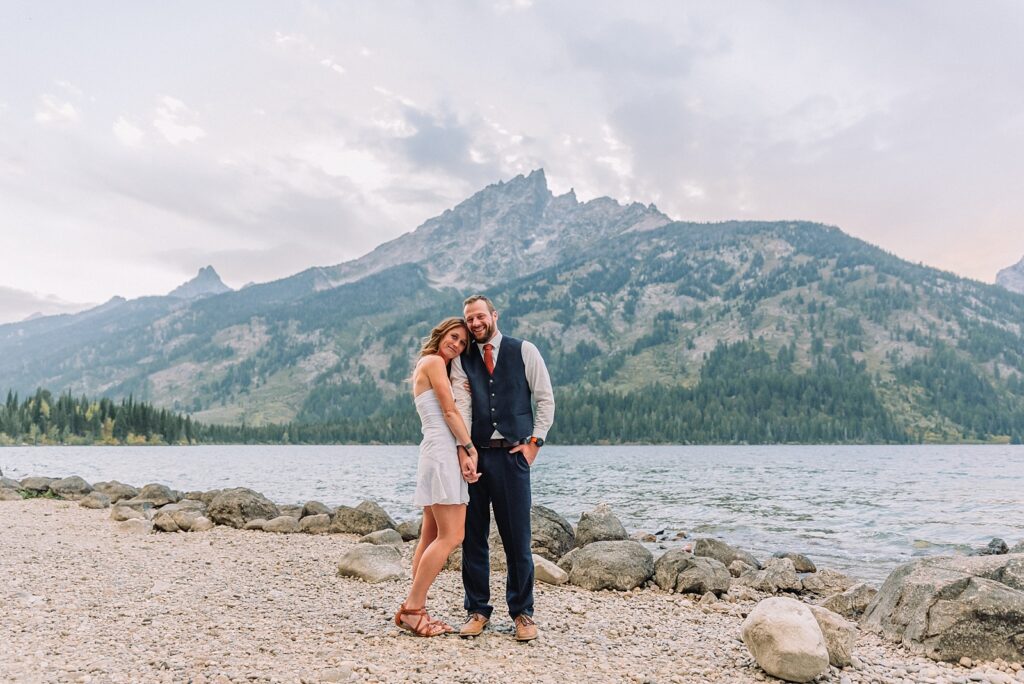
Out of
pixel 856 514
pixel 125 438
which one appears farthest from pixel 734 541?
pixel 125 438

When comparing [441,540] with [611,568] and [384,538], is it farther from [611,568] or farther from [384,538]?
[384,538]

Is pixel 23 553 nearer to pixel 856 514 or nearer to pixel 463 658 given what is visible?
pixel 463 658

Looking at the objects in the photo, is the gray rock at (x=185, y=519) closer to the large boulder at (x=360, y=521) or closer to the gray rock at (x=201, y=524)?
the gray rock at (x=201, y=524)

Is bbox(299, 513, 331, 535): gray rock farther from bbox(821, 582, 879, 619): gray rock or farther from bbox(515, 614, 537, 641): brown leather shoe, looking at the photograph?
bbox(821, 582, 879, 619): gray rock

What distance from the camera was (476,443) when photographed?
805 centimetres

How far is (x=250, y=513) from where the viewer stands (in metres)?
22.5

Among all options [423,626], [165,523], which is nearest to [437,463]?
[423,626]

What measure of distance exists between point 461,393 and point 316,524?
52.4ft

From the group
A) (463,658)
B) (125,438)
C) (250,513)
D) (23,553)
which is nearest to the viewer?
(463,658)

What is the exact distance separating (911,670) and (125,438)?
17490cm

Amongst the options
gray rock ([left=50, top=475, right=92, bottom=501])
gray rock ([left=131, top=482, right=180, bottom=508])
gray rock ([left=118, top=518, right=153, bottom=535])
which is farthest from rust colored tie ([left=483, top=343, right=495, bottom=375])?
gray rock ([left=50, top=475, right=92, bottom=501])

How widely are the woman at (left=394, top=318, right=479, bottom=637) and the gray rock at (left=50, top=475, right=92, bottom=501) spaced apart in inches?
1292

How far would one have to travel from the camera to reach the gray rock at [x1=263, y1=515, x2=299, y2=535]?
843 inches

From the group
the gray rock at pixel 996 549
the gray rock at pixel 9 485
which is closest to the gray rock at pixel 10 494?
the gray rock at pixel 9 485
